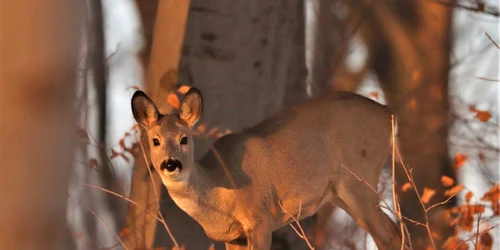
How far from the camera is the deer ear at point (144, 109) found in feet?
19.3

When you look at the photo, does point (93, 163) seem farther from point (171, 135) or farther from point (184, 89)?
point (171, 135)

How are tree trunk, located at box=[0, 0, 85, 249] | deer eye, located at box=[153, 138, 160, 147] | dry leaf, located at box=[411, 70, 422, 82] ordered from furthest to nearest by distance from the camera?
dry leaf, located at box=[411, 70, 422, 82]
deer eye, located at box=[153, 138, 160, 147]
tree trunk, located at box=[0, 0, 85, 249]

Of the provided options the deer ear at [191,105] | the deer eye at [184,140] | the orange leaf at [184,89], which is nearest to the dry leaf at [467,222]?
the orange leaf at [184,89]

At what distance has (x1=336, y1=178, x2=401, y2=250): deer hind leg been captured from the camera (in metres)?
6.66

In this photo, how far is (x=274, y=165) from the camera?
6.36 metres

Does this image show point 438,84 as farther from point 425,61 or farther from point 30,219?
point 30,219

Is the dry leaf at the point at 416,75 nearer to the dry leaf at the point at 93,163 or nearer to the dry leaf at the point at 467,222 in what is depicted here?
the dry leaf at the point at 467,222

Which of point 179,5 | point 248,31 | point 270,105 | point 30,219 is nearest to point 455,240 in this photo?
point 270,105

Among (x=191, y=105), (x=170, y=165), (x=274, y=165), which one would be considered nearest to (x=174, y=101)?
(x=274, y=165)

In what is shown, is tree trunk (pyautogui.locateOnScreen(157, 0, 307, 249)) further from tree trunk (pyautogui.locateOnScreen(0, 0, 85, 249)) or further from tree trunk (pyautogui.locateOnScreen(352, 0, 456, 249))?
tree trunk (pyautogui.locateOnScreen(0, 0, 85, 249))

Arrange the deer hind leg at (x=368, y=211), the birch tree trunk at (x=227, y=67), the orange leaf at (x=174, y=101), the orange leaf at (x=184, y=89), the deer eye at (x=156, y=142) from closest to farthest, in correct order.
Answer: the deer eye at (x=156, y=142) < the deer hind leg at (x=368, y=211) < the orange leaf at (x=174, y=101) < the orange leaf at (x=184, y=89) < the birch tree trunk at (x=227, y=67)

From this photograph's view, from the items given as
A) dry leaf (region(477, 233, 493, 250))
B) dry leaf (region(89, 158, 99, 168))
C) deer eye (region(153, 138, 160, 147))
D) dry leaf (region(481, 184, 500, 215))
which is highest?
deer eye (region(153, 138, 160, 147))

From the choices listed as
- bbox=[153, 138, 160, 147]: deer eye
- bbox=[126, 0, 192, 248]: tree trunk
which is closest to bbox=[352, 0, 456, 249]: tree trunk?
bbox=[126, 0, 192, 248]: tree trunk

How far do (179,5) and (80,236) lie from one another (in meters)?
2.85
